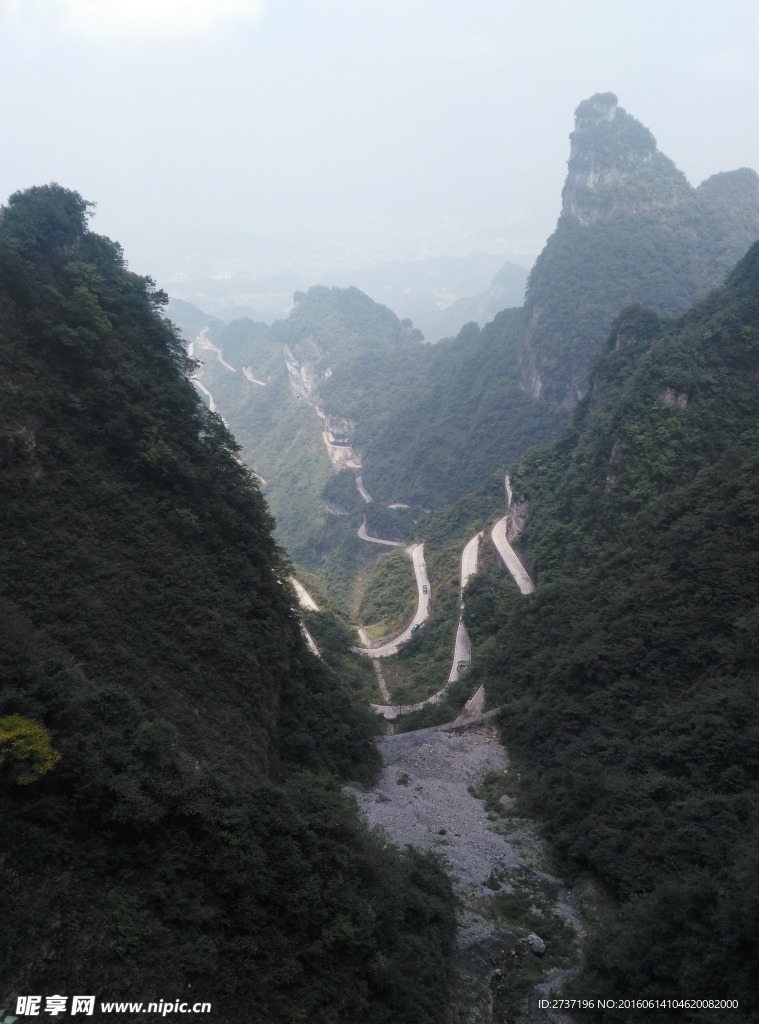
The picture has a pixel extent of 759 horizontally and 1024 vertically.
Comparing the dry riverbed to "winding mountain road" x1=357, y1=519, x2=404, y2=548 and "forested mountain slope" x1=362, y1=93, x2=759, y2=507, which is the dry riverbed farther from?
"forested mountain slope" x1=362, y1=93, x2=759, y2=507

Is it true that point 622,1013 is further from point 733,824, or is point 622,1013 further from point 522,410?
point 522,410

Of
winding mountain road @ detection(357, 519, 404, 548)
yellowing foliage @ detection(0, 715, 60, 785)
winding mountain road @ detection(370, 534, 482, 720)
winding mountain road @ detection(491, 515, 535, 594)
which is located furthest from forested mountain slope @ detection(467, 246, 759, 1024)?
winding mountain road @ detection(357, 519, 404, 548)

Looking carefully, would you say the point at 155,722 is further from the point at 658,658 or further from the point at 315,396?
the point at 315,396

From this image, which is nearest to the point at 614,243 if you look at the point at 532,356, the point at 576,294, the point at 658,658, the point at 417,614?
the point at 576,294

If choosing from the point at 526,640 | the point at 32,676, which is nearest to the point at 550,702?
the point at 526,640

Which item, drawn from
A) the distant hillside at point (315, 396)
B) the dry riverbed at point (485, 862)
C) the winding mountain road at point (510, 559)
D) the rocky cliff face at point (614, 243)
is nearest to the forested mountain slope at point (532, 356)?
the rocky cliff face at point (614, 243)

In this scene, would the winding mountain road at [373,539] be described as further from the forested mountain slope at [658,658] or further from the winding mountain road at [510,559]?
the forested mountain slope at [658,658]
